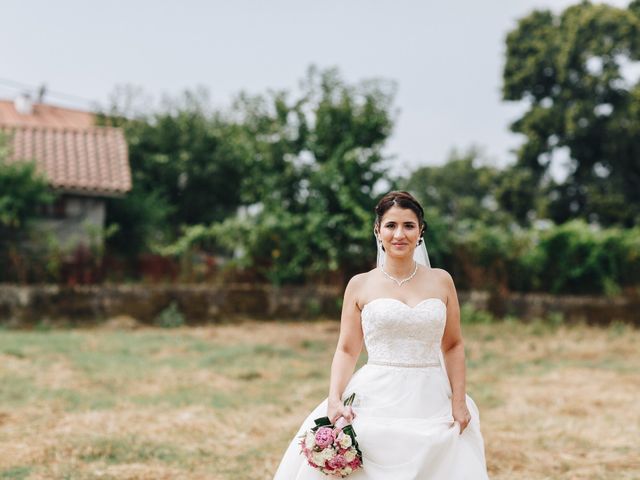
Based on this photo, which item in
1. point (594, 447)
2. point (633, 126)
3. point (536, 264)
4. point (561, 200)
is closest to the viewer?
point (594, 447)

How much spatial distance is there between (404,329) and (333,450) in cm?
75

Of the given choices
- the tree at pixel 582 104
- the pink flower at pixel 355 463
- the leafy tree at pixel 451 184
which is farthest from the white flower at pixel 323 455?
the leafy tree at pixel 451 184

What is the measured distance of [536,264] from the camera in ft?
56.2

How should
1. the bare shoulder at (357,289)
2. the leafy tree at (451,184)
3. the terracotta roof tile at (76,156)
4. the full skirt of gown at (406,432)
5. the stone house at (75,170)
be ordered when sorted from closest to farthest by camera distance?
the full skirt of gown at (406,432), the bare shoulder at (357,289), the stone house at (75,170), the terracotta roof tile at (76,156), the leafy tree at (451,184)

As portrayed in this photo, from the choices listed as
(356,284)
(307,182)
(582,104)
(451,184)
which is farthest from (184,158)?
(451,184)

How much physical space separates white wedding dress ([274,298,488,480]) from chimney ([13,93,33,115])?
88.7ft

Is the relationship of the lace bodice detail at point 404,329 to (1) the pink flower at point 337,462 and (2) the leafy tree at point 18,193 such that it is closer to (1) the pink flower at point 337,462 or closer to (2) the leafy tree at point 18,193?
(1) the pink flower at point 337,462

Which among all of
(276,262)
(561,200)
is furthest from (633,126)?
Answer: (276,262)

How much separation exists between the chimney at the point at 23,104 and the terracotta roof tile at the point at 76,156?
833cm

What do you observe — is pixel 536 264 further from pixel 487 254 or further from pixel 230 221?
pixel 230 221

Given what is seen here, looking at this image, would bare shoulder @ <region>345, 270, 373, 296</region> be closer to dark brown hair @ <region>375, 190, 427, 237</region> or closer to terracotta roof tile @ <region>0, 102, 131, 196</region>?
dark brown hair @ <region>375, 190, 427, 237</region>

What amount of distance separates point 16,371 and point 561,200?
78.7 ft

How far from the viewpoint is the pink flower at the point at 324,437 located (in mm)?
3289

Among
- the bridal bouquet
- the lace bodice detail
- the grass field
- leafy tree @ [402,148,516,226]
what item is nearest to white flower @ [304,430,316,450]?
the bridal bouquet
